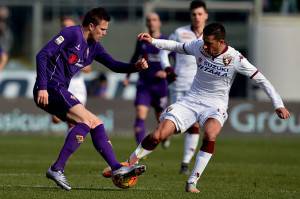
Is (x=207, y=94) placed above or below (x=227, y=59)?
below

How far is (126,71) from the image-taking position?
42.3 ft

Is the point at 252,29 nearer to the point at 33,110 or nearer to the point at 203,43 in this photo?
the point at 33,110

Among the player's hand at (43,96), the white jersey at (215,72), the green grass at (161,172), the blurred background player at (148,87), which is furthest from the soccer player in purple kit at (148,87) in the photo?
the player's hand at (43,96)

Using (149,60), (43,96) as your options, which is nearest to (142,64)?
(43,96)

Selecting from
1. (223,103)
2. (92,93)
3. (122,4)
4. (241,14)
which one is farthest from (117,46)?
(223,103)

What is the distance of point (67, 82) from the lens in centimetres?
1259

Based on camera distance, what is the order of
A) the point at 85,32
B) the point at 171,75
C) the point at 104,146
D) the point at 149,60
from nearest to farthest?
1. the point at 104,146
2. the point at 85,32
3. the point at 171,75
4. the point at 149,60

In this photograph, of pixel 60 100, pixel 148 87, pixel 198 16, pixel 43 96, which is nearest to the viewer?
pixel 43 96

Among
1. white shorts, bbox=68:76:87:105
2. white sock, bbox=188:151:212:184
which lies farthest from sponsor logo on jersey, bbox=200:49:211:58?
white shorts, bbox=68:76:87:105

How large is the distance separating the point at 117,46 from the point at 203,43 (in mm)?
27900

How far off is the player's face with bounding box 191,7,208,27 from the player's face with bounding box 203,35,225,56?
11.2ft

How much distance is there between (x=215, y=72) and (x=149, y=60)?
21.4 ft

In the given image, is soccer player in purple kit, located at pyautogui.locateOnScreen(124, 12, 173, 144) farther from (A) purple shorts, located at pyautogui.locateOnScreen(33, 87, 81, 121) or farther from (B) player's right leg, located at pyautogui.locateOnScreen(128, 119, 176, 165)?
(A) purple shorts, located at pyautogui.locateOnScreen(33, 87, 81, 121)

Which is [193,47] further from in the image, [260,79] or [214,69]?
[260,79]
